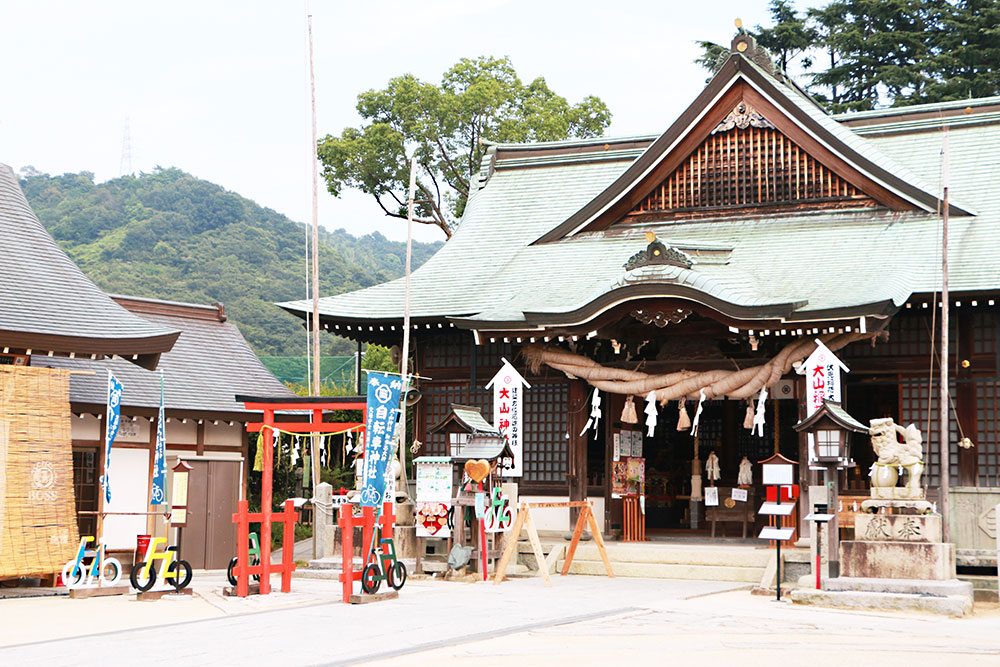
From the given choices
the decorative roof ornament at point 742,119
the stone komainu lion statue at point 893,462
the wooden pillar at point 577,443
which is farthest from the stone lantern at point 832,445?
the decorative roof ornament at point 742,119

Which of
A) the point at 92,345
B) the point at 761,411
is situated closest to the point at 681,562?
the point at 761,411

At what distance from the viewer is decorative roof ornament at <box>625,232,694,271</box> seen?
56.0 ft

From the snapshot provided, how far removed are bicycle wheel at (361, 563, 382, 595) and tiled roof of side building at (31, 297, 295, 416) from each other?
6976mm

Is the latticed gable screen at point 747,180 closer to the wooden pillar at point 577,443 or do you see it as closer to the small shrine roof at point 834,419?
the wooden pillar at point 577,443

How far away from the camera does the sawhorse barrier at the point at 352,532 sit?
12.7 meters

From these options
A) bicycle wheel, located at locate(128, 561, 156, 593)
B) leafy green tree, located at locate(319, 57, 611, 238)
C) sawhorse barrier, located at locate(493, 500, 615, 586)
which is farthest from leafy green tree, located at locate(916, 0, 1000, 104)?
bicycle wheel, located at locate(128, 561, 156, 593)

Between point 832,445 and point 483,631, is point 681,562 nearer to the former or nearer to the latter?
point 832,445

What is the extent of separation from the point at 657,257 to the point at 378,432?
242 inches

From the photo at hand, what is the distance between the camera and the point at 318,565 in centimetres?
1652

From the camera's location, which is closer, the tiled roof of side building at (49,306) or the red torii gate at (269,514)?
the red torii gate at (269,514)

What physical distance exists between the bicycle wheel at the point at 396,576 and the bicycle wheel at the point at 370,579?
14.1 inches

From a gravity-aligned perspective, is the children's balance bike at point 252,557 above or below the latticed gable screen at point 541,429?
below

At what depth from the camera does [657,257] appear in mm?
17172

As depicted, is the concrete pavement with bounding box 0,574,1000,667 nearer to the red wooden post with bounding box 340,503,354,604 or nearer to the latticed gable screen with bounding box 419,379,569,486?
the red wooden post with bounding box 340,503,354,604
